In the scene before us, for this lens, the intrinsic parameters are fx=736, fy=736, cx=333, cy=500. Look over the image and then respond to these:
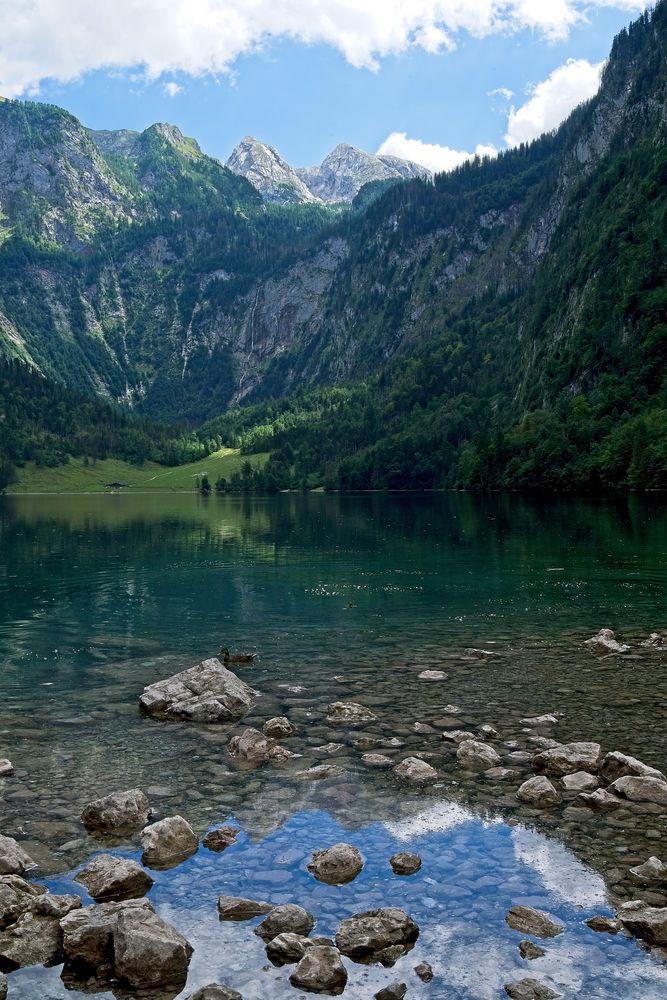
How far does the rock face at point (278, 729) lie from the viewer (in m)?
22.8

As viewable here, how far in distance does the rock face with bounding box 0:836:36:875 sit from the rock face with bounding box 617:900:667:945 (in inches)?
439

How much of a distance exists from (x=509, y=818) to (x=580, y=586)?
132 feet

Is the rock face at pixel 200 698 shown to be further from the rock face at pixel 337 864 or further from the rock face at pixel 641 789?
the rock face at pixel 641 789

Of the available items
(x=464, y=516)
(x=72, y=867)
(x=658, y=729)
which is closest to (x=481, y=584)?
(x=658, y=729)

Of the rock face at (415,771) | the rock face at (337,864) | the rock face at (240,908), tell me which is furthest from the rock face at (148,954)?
the rock face at (415,771)

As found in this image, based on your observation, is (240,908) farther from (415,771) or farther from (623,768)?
(623,768)

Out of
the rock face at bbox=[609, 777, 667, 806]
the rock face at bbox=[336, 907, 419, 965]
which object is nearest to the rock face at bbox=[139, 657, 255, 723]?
the rock face at bbox=[609, 777, 667, 806]

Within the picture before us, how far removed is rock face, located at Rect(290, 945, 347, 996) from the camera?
11203 mm

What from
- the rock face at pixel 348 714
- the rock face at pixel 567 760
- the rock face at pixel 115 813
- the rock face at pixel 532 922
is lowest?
the rock face at pixel 348 714

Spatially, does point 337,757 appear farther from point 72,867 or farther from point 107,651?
point 107,651

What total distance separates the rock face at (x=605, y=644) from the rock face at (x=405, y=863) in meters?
21.0

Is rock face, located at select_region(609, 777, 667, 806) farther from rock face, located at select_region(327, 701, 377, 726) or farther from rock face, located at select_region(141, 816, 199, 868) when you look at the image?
rock face, located at select_region(141, 816, 199, 868)

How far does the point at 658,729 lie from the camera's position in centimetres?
2219

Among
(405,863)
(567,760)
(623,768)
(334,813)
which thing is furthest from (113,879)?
(623,768)
